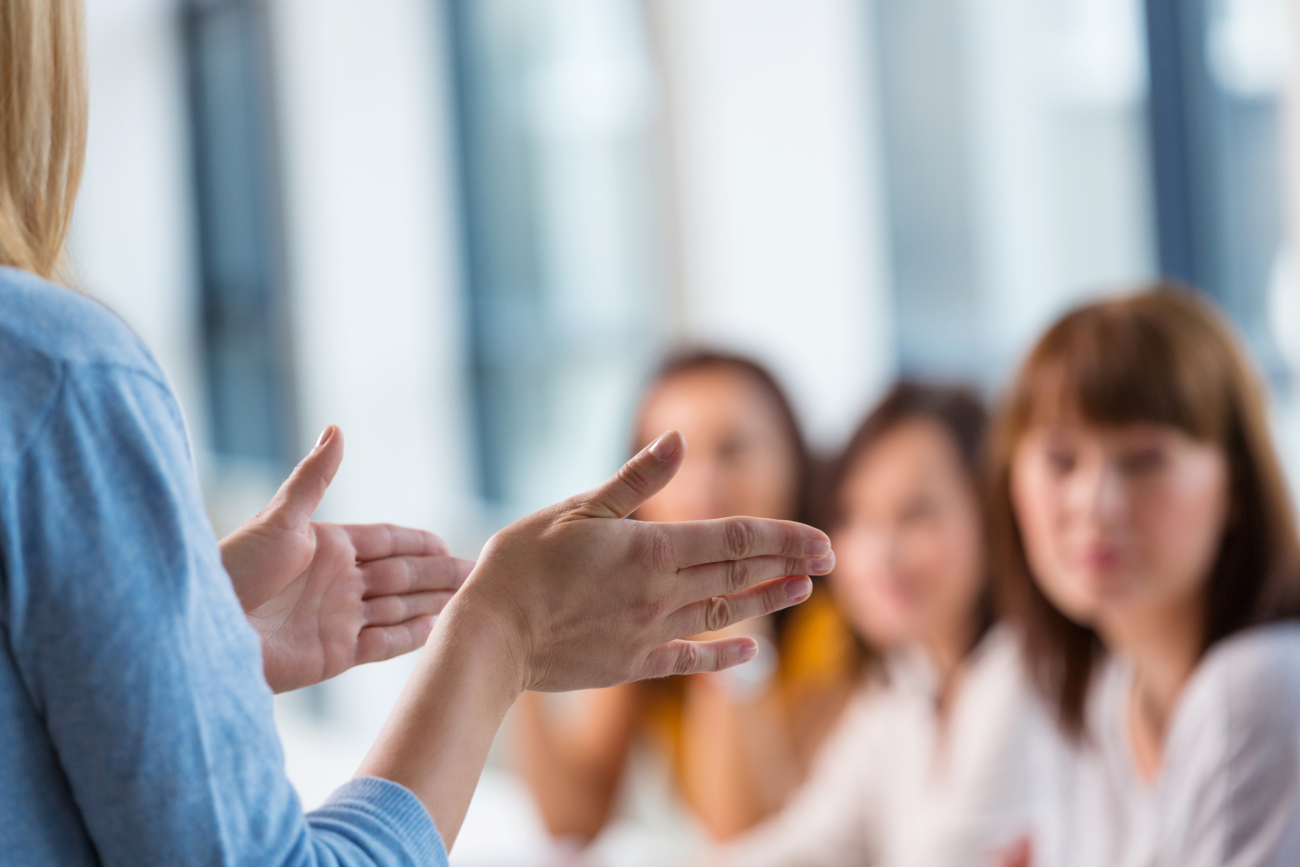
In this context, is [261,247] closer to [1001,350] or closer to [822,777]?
[1001,350]

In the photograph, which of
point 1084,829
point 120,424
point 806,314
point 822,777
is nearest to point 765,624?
point 822,777

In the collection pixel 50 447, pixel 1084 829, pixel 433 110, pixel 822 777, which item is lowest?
pixel 822 777

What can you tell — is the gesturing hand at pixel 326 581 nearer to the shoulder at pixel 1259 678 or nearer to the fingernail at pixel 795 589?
the fingernail at pixel 795 589

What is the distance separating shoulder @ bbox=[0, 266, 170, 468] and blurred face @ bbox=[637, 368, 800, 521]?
1.40m

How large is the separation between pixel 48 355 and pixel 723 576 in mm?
355

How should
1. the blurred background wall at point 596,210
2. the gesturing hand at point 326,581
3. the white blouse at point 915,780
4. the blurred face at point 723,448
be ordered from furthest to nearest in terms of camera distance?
the blurred background wall at point 596,210, the blurred face at point 723,448, the white blouse at point 915,780, the gesturing hand at point 326,581

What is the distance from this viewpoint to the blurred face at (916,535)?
176cm

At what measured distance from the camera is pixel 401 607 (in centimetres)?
84

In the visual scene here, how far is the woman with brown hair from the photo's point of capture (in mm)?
1968

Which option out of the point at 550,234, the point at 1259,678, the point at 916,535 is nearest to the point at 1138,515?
the point at 1259,678

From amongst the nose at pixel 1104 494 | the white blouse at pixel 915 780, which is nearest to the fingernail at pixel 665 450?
the nose at pixel 1104 494

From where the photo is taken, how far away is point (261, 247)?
557cm

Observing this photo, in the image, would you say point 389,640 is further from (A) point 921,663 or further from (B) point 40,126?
(A) point 921,663

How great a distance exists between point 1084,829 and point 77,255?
1180 millimetres
